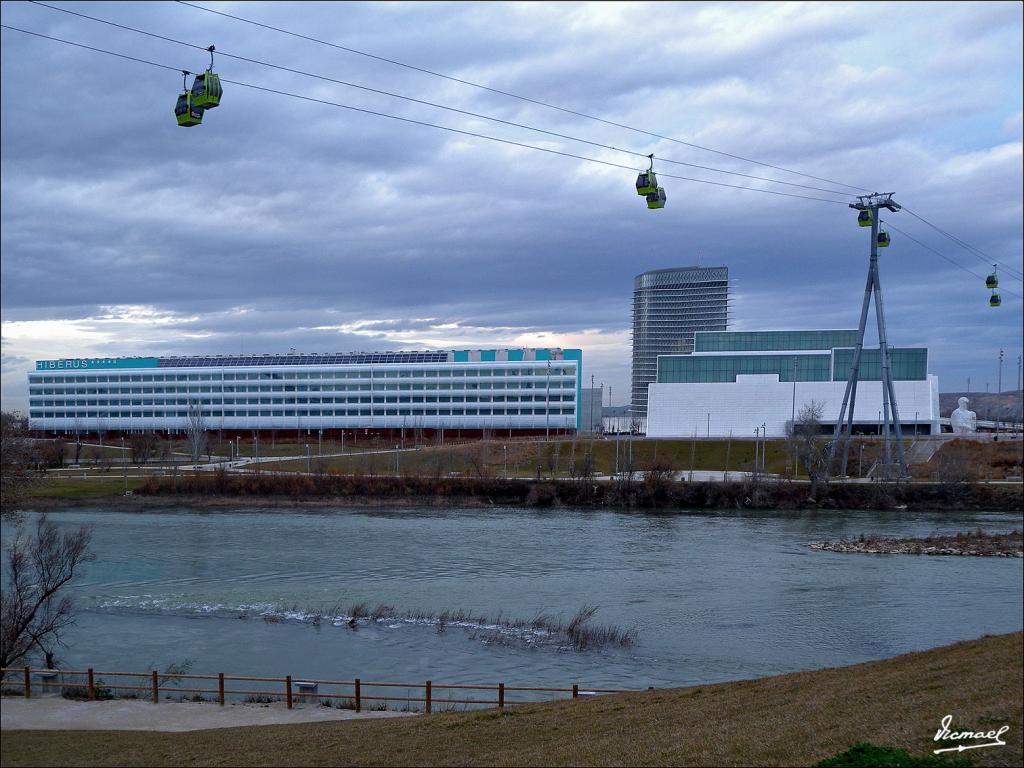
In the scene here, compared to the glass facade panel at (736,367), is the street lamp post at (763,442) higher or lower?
lower

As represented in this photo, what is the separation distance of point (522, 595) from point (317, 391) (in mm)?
65356

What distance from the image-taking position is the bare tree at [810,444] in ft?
189

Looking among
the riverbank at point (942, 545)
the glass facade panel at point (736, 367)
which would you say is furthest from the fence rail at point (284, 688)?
the glass facade panel at point (736, 367)

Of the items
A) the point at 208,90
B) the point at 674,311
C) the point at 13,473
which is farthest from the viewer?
the point at 674,311

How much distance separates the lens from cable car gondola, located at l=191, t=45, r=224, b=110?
479 inches

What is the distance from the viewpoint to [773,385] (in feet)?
258

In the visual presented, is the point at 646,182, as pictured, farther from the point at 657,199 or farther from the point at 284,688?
the point at 284,688

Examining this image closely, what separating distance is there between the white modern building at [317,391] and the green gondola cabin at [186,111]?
240ft

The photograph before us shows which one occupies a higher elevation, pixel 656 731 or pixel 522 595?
pixel 656 731

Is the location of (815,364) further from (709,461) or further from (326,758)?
(326,758)

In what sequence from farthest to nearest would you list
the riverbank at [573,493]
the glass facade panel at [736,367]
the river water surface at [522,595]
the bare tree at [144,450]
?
the glass facade panel at [736,367] < the bare tree at [144,450] < the riverbank at [573,493] < the river water surface at [522,595]

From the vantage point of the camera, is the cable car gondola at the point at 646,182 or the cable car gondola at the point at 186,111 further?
the cable car gondola at the point at 646,182

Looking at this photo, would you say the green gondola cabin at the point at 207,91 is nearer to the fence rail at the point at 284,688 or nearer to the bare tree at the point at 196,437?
the fence rail at the point at 284,688

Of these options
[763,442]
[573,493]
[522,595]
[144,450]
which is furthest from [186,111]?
[763,442]
